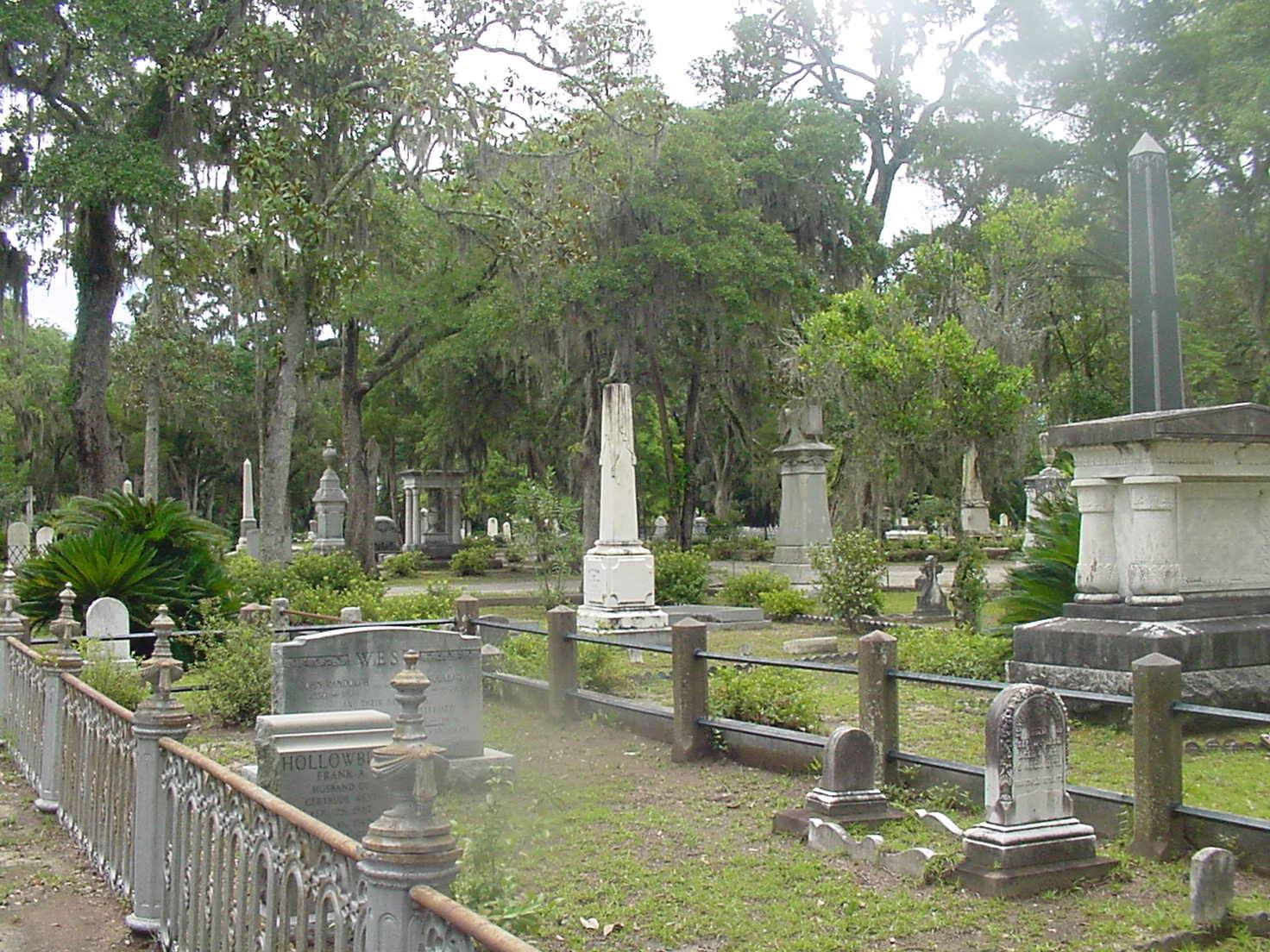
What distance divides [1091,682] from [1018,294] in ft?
82.4

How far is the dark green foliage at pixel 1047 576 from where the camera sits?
12711mm

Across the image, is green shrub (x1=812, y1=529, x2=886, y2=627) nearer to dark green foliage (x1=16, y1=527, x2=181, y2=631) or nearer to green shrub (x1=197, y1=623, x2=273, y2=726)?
dark green foliage (x1=16, y1=527, x2=181, y2=631)

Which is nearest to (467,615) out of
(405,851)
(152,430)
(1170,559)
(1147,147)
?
(1170,559)

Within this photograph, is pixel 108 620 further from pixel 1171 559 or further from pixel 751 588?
pixel 751 588

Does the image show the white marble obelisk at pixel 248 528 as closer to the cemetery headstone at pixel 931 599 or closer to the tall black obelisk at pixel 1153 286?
the cemetery headstone at pixel 931 599

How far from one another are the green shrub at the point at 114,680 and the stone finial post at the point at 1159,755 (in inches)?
289

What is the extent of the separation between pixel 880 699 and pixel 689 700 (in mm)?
2133

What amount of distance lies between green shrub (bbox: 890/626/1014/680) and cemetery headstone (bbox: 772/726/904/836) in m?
4.67

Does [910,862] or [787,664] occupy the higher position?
[787,664]

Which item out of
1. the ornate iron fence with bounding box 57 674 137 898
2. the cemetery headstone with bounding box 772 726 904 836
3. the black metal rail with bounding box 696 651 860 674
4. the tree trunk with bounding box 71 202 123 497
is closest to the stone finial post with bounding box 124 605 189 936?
the ornate iron fence with bounding box 57 674 137 898

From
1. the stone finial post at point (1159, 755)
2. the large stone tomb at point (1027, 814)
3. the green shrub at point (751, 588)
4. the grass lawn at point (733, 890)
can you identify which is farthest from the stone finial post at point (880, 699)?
the green shrub at point (751, 588)

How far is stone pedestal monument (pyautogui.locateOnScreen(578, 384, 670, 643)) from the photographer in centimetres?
1858

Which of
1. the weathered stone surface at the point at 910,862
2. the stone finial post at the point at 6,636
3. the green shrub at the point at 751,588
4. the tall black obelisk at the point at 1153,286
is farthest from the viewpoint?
the green shrub at the point at 751,588

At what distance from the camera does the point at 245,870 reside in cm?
471
